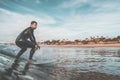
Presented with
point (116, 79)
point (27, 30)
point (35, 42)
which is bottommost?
point (116, 79)

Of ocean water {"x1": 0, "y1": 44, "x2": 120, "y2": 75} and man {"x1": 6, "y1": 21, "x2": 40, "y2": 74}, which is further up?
man {"x1": 6, "y1": 21, "x2": 40, "y2": 74}

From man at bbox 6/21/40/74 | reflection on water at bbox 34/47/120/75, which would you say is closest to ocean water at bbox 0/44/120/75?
reflection on water at bbox 34/47/120/75

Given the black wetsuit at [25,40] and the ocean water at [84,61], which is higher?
the black wetsuit at [25,40]

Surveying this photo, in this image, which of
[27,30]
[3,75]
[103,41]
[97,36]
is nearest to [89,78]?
[3,75]

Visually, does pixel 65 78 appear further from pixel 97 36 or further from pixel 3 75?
pixel 97 36

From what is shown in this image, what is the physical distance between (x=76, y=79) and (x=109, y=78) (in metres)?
1.69

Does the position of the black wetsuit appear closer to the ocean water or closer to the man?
the man

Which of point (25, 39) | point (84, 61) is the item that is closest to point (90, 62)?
point (84, 61)

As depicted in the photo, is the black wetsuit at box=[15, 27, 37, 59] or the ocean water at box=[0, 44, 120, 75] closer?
the black wetsuit at box=[15, 27, 37, 59]

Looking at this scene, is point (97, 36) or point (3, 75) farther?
point (97, 36)

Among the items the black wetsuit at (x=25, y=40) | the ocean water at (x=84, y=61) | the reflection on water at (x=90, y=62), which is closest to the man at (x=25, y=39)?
the black wetsuit at (x=25, y=40)

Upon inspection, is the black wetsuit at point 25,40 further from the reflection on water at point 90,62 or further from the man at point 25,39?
the reflection on water at point 90,62

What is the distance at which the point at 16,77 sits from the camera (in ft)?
27.1

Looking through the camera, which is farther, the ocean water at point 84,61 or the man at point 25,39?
the ocean water at point 84,61
